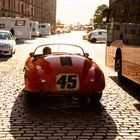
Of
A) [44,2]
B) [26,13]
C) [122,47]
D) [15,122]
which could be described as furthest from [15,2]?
[15,122]

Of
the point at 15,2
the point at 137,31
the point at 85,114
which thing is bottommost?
the point at 85,114

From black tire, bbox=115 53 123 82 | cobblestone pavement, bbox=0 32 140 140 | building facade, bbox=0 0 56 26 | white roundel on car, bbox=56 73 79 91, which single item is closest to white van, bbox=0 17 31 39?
building facade, bbox=0 0 56 26

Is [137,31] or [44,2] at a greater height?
→ [44,2]

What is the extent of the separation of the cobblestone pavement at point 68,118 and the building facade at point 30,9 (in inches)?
2052

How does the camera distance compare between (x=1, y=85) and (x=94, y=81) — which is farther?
(x=1, y=85)

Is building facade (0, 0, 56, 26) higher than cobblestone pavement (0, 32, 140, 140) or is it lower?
higher

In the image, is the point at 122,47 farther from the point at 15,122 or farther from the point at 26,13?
the point at 26,13

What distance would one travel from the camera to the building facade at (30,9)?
63.5 m

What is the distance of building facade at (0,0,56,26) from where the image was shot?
63.5m

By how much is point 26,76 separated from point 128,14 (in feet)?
14.2

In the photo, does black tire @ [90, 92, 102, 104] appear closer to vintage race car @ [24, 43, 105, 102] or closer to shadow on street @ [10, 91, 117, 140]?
vintage race car @ [24, 43, 105, 102]

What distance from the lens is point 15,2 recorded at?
230 ft

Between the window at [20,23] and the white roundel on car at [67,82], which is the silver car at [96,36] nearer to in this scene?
the window at [20,23]

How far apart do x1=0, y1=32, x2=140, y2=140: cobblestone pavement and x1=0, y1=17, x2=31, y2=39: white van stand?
33.2 meters
